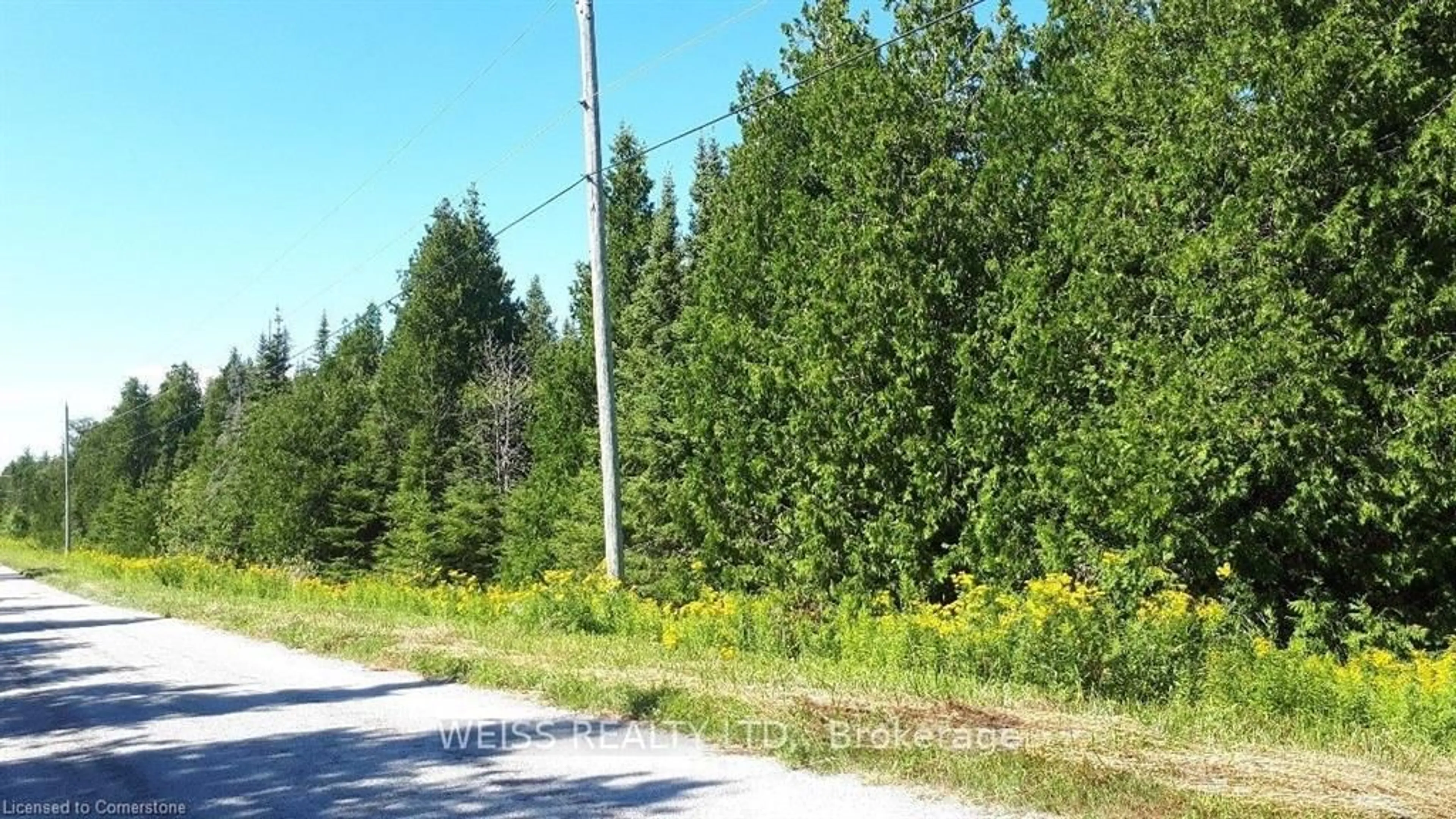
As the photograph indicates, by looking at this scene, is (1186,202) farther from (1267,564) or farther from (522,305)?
(522,305)

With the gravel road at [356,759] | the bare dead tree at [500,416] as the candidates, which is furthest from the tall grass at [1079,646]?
the bare dead tree at [500,416]

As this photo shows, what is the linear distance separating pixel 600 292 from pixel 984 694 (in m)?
8.60

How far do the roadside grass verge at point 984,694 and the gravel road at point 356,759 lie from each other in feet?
1.29

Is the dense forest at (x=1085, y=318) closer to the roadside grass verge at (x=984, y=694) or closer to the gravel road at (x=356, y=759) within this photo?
the roadside grass verge at (x=984, y=694)

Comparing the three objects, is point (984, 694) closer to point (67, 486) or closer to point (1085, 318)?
point (1085, 318)

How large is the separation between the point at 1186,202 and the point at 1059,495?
464 cm

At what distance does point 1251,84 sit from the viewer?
1314 cm

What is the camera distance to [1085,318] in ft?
49.1

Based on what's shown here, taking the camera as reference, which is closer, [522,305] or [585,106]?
[585,106]

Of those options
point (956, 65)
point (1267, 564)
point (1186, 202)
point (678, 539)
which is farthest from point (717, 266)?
point (1267, 564)

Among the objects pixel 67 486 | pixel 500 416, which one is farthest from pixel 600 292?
pixel 67 486

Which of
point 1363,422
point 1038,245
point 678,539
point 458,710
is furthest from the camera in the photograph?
point 678,539

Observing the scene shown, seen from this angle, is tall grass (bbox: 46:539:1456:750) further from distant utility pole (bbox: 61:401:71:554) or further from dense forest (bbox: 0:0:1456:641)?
distant utility pole (bbox: 61:401:71:554)

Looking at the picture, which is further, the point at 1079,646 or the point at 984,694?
the point at 1079,646
